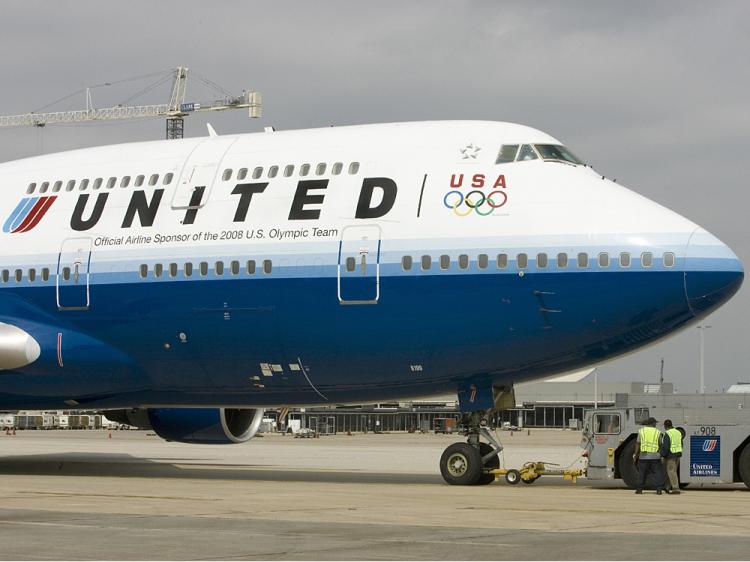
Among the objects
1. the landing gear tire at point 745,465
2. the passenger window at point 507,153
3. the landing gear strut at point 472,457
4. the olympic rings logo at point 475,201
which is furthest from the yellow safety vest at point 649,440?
the passenger window at point 507,153

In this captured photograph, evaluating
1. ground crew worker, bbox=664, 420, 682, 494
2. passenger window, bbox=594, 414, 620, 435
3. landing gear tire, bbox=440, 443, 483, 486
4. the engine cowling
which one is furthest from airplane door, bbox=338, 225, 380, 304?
the engine cowling

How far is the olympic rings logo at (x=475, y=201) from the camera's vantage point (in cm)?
2398

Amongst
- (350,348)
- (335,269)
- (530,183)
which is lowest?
(350,348)

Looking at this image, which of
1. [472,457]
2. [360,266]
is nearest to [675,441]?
[472,457]

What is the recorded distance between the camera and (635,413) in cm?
2530

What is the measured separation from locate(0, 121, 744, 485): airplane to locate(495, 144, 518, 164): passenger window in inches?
1.9

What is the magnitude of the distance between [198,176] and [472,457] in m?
8.21

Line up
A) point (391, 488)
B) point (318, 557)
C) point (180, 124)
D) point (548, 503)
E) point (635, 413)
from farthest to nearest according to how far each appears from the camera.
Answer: point (180, 124) < point (635, 413) < point (391, 488) < point (548, 503) < point (318, 557)

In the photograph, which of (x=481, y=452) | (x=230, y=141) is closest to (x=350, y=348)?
(x=481, y=452)

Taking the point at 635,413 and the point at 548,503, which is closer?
the point at 548,503

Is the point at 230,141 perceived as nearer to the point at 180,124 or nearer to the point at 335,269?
the point at 335,269

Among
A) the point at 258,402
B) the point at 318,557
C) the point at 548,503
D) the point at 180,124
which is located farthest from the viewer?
the point at 180,124

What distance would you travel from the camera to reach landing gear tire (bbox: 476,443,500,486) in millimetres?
24500

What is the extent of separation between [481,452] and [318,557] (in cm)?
1241
